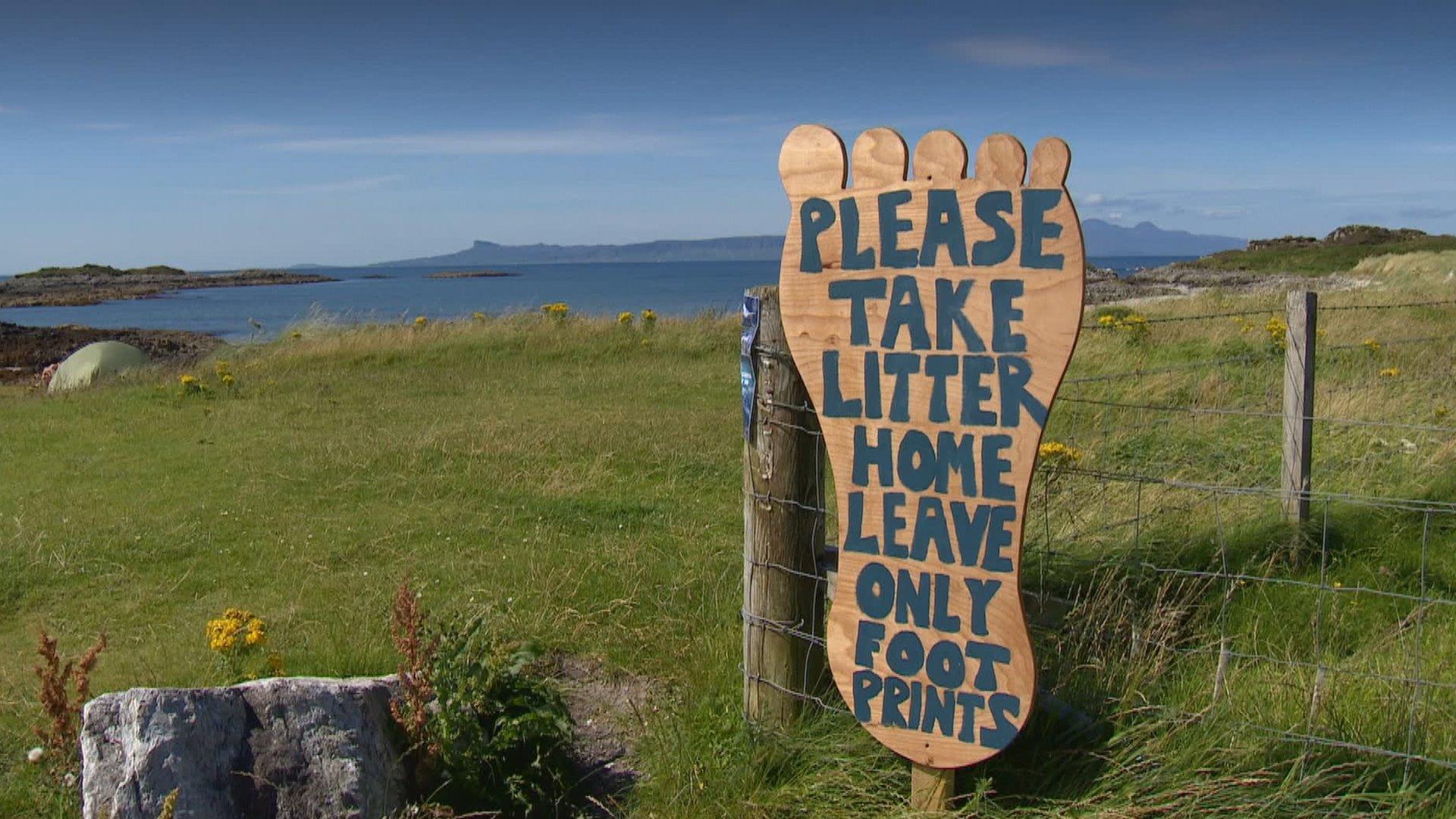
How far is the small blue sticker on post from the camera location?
3463mm

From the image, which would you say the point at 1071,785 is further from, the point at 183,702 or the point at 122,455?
the point at 122,455

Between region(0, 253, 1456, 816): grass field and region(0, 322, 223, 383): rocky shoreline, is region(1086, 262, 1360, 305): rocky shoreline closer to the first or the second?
region(0, 253, 1456, 816): grass field

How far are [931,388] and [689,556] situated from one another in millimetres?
3062

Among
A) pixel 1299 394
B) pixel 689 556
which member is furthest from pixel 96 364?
pixel 1299 394

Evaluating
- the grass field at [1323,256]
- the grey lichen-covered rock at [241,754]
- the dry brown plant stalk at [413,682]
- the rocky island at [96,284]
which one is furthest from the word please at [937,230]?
the rocky island at [96,284]

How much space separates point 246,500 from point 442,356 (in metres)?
7.96

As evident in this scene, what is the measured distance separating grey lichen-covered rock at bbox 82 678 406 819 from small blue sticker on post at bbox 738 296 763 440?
1502mm

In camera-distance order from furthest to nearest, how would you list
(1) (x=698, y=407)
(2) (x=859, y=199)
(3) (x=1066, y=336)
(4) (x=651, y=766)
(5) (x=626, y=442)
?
(1) (x=698, y=407), (5) (x=626, y=442), (4) (x=651, y=766), (2) (x=859, y=199), (3) (x=1066, y=336)

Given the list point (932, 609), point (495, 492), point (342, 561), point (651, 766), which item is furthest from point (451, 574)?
point (932, 609)

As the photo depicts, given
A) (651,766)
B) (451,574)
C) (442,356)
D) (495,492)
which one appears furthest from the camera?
(442,356)

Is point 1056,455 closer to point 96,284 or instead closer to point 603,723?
point 603,723

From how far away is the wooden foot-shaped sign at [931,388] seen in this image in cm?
280

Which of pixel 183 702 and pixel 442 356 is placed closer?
pixel 183 702

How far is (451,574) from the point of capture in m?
5.83
